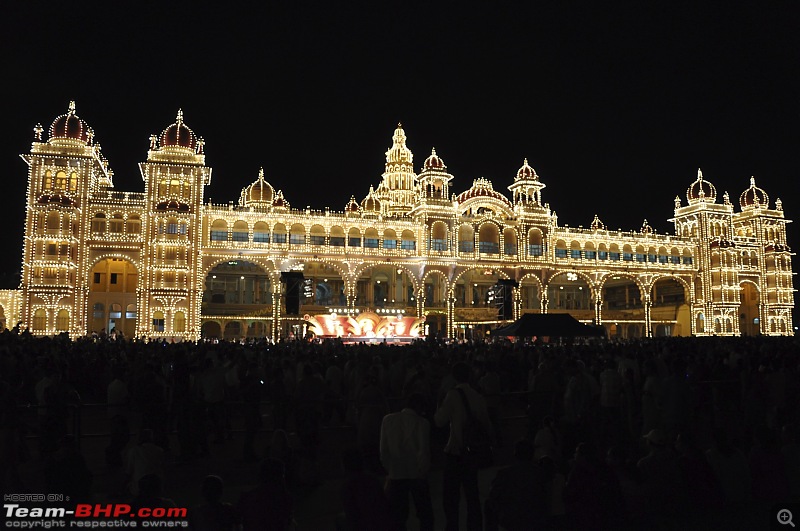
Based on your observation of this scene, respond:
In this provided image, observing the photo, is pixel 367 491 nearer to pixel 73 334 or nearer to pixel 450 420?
pixel 450 420

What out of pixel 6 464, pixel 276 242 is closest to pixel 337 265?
pixel 276 242

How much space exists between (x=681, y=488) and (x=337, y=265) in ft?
140

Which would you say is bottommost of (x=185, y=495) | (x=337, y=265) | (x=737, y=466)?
(x=185, y=495)

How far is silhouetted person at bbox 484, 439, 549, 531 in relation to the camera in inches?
220

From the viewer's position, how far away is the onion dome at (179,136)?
1785 inches

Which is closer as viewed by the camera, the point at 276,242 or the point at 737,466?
the point at 737,466

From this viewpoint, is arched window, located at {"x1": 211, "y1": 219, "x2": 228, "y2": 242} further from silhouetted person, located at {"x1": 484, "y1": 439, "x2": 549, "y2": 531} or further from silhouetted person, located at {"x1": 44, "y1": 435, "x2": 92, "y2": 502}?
silhouetted person, located at {"x1": 484, "y1": 439, "x2": 549, "y2": 531}

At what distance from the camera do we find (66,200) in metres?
42.3

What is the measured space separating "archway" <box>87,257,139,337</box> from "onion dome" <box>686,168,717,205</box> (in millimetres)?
Result: 51783

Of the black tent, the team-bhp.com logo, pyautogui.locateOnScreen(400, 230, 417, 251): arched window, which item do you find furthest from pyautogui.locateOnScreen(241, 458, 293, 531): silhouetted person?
pyautogui.locateOnScreen(400, 230, 417, 251): arched window

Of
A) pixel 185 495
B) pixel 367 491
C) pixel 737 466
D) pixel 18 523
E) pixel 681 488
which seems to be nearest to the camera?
pixel 367 491

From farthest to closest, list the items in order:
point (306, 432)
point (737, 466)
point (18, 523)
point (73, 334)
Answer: point (73, 334) → point (306, 432) → point (737, 466) → point (18, 523)

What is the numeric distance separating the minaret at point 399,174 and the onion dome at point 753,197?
34885 millimetres

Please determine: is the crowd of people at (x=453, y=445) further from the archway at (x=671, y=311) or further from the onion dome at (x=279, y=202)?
the archway at (x=671, y=311)
